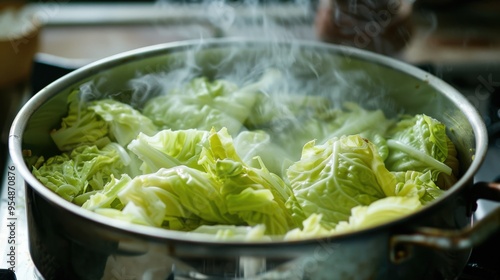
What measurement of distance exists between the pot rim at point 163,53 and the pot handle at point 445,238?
4 centimetres

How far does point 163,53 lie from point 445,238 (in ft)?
4.09

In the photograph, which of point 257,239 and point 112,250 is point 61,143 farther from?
point 257,239

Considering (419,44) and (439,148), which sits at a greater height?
(439,148)

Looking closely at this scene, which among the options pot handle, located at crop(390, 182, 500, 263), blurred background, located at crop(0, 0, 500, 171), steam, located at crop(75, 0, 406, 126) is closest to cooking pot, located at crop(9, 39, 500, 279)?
pot handle, located at crop(390, 182, 500, 263)

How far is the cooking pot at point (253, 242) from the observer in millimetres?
1161

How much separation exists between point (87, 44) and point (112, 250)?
84.9 inches

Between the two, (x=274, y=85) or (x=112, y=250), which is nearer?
(x=112, y=250)

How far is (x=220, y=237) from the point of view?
127 centimetres

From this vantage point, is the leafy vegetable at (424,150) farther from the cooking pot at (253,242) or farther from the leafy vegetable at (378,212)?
the leafy vegetable at (378,212)

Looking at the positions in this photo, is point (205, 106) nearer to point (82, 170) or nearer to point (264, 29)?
point (82, 170)

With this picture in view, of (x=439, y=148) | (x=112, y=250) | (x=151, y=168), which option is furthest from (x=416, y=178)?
(x=112, y=250)

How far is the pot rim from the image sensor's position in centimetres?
117

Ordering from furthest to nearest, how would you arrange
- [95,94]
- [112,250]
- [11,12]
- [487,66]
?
[11,12] < [487,66] < [95,94] < [112,250]

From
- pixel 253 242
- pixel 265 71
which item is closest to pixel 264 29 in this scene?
pixel 265 71
